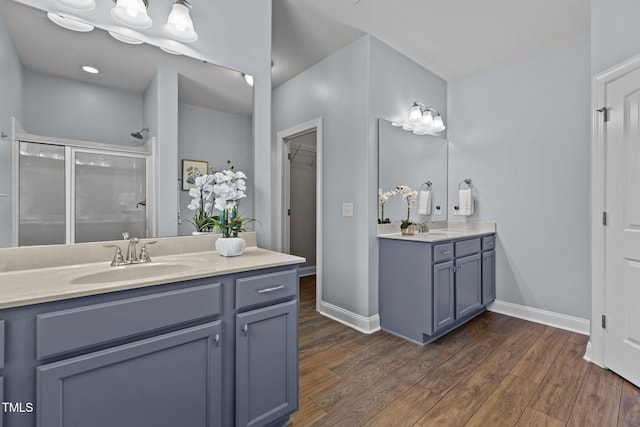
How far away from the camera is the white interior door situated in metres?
1.85

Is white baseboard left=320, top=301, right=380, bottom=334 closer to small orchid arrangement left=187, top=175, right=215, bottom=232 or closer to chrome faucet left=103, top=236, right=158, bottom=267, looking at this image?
small orchid arrangement left=187, top=175, right=215, bottom=232

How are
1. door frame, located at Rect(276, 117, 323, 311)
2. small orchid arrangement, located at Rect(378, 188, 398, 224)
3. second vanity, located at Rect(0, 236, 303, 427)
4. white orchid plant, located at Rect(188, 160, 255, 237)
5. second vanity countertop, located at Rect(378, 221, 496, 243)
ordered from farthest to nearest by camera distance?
door frame, located at Rect(276, 117, 323, 311), small orchid arrangement, located at Rect(378, 188, 398, 224), second vanity countertop, located at Rect(378, 221, 496, 243), white orchid plant, located at Rect(188, 160, 255, 237), second vanity, located at Rect(0, 236, 303, 427)

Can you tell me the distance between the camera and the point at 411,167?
10.3 ft

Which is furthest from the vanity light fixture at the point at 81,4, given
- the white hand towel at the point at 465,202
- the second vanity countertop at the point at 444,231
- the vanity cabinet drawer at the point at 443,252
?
the white hand towel at the point at 465,202

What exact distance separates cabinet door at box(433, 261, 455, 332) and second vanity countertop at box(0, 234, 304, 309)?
1.41 meters

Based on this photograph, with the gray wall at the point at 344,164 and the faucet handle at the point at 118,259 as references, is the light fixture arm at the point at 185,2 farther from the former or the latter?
the gray wall at the point at 344,164

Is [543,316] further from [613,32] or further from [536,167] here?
[613,32]

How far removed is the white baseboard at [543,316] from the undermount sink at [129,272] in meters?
3.13

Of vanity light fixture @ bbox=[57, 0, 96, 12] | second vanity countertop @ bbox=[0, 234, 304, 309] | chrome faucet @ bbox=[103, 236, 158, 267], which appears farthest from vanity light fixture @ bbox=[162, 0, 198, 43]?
second vanity countertop @ bbox=[0, 234, 304, 309]

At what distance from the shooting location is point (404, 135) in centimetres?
304

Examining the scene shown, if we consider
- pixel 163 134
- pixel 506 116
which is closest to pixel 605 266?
pixel 506 116

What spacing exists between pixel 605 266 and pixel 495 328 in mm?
1053

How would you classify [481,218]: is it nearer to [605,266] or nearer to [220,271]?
[605,266]

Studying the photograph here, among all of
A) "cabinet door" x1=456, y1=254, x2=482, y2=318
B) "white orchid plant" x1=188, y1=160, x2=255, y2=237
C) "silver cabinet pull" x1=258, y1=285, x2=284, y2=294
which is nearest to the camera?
"silver cabinet pull" x1=258, y1=285, x2=284, y2=294
